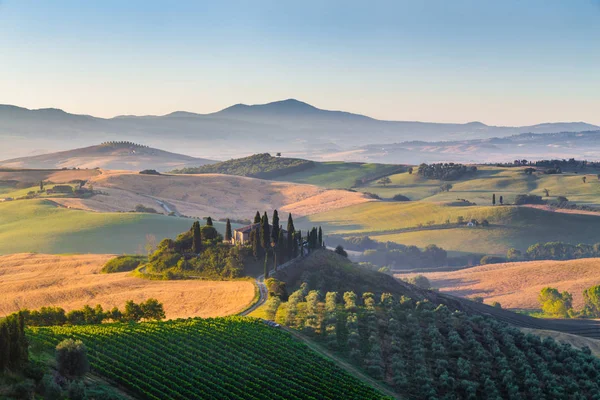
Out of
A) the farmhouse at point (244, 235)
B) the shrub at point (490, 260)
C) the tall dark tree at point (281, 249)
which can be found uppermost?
the farmhouse at point (244, 235)

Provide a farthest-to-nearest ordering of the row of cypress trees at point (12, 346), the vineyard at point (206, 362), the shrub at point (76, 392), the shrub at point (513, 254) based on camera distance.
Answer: the shrub at point (513, 254), the vineyard at point (206, 362), the shrub at point (76, 392), the row of cypress trees at point (12, 346)

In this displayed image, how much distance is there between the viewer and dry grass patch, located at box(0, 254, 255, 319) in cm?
7331

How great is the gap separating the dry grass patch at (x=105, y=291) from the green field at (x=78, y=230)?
23.9 meters

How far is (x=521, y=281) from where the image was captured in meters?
126

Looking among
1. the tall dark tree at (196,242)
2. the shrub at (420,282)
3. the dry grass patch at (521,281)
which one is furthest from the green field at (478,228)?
the tall dark tree at (196,242)

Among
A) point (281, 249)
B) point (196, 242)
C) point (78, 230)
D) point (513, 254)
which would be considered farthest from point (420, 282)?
point (78, 230)

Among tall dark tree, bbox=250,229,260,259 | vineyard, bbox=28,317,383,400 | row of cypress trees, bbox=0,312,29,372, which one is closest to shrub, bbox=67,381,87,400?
row of cypress trees, bbox=0,312,29,372

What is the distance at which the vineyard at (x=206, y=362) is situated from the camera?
41.8 m

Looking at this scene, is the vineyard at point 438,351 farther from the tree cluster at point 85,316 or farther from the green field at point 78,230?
the green field at point 78,230

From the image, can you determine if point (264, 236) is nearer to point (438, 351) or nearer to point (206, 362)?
point (438, 351)

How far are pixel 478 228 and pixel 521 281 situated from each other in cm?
4869

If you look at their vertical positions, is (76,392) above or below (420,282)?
above

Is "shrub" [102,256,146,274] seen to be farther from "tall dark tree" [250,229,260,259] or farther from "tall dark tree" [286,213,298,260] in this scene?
"tall dark tree" [286,213,298,260]

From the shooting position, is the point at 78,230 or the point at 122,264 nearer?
the point at 122,264
